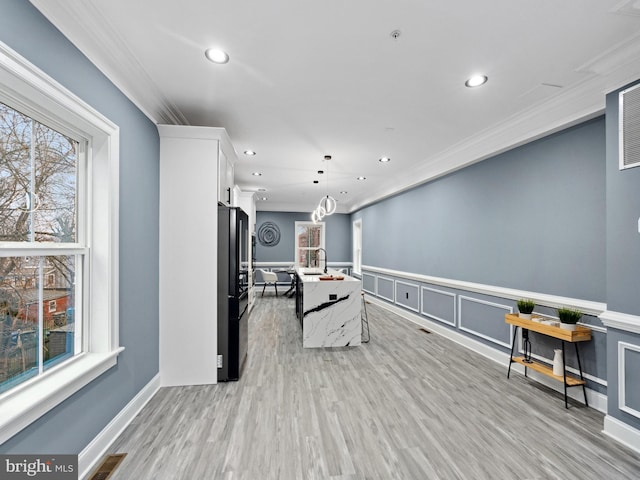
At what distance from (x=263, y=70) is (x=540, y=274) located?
329 centimetres

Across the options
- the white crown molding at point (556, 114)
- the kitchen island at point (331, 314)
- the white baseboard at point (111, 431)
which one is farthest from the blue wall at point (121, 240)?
the white crown molding at point (556, 114)

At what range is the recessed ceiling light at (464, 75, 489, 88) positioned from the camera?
2.34 m

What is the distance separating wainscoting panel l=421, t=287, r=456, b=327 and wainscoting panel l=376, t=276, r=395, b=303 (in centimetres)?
130

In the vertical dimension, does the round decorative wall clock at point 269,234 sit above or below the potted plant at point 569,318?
above

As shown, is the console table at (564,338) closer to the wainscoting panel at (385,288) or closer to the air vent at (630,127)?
the air vent at (630,127)

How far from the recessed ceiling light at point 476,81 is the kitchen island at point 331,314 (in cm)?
267

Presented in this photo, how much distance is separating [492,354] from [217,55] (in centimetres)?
420

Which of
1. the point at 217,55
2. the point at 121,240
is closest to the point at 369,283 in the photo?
the point at 121,240

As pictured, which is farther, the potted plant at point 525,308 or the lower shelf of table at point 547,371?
the potted plant at point 525,308

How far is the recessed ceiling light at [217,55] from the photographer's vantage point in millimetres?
2014

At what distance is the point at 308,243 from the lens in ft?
31.9

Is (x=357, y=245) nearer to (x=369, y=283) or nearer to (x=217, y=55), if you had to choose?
(x=369, y=283)

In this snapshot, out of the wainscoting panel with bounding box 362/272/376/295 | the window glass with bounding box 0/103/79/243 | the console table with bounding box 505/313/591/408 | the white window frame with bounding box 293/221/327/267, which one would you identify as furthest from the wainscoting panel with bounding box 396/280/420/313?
the window glass with bounding box 0/103/79/243

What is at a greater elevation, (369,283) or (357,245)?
(357,245)
